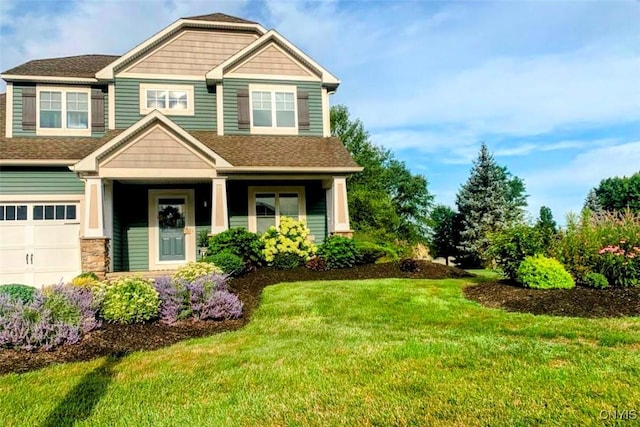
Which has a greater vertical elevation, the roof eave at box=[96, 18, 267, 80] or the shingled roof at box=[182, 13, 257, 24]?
the shingled roof at box=[182, 13, 257, 24]

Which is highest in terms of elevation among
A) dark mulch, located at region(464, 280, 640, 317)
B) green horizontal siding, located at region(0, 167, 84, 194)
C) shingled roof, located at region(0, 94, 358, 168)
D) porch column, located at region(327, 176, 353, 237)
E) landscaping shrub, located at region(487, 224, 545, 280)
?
shingled roof, located at region(0, 94, 358, 168)

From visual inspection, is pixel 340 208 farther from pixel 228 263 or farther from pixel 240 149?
pixel 228 263

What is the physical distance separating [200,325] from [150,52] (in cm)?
1051

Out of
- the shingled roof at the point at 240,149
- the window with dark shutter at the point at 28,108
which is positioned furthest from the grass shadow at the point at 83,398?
the window with dark shutter at the point at 28,108

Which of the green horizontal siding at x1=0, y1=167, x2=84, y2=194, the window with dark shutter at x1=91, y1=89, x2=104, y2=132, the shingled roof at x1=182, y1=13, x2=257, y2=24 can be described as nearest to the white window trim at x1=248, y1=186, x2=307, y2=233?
the green horizontal siding at x1=0, y1=167, x2=84, y2=194

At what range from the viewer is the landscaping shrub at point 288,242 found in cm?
1187

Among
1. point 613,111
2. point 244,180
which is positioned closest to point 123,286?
point 244,180

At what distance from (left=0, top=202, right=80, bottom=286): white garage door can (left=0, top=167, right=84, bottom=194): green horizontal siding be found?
395 mm

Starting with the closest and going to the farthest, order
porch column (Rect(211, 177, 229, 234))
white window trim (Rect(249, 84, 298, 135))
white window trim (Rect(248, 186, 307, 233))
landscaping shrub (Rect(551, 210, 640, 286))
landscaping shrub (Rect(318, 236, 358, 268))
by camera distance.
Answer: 1. landscaping shrub (Rect(551, 210, 640, 286))
2. landscaping shrub (Rect(318, 236, 358, 268))
3. porch column (Rect(211, 177, 229, 234))
4. white window trim (Rect(248, 186, 307, 233))
5. white window trim (Rect(249, 84, 298, 135))

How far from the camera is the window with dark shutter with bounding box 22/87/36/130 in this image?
1345 centimetres

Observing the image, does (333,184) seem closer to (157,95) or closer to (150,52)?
(157,95)

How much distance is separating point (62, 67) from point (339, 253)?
423 inches

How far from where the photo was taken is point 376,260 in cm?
1290

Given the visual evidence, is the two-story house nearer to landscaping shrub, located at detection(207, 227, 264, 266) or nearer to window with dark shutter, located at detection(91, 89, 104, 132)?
window with dark shutter, located at detection(91, 89, 104, 132)
